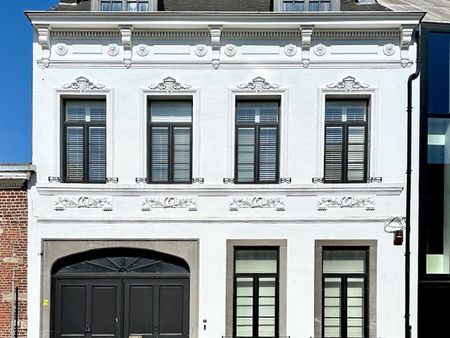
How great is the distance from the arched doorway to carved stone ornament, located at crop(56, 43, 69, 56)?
4514mm

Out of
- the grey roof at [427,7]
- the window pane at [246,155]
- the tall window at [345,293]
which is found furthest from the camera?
the grey roof at [427,7]

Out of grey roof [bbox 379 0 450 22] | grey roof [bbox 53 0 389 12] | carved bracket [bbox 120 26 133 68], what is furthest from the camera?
grey roof [bbox 379 0 450 22]

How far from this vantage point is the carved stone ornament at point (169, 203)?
10.7 meters

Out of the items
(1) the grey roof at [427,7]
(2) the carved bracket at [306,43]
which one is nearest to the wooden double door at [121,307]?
(2) the carved bracket at [306,43]

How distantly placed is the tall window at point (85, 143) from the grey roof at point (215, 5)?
2.39 meters

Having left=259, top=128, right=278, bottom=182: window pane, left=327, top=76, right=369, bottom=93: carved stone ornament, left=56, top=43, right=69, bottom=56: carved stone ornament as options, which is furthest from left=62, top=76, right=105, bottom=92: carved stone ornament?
left=327, top=76, right=369, bottom=93: carved stone ornament

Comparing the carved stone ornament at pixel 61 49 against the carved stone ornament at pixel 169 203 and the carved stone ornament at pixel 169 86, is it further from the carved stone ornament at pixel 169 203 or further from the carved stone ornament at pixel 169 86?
the carved stone ornament at pixel 169 203

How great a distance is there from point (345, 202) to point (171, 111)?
174 inches

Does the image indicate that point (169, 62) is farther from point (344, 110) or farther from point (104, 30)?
point (344, 110)

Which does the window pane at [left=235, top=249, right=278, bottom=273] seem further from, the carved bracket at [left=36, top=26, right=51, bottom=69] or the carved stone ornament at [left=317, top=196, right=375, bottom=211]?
the carved bracket at [left=36, top=26, right=51, bottom=69]

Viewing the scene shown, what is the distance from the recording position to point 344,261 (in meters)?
10.9

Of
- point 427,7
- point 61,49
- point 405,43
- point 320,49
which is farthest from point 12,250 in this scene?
point 427,7

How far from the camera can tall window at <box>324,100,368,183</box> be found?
10969 millimetres

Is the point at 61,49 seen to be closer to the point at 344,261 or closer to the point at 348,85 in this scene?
the point at 348,85
